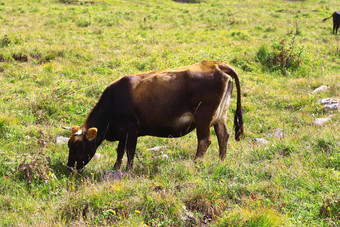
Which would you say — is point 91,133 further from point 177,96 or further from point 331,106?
point 331,106

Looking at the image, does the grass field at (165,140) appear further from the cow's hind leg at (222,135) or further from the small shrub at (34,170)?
the cow's hind leg at (222,135)

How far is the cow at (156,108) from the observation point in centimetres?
588

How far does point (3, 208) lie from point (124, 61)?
26.0 feet

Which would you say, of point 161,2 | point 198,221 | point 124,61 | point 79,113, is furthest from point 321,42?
point 161,2

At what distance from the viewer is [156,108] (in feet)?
19.6

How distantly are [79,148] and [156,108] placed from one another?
1.39m

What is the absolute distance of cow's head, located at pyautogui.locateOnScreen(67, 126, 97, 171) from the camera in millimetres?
5785

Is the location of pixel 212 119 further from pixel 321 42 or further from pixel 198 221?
pixel 321 42

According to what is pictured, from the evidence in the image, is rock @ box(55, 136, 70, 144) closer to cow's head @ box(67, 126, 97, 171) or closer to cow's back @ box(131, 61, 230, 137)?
cow's head @ box(67, 126, 97, 171)

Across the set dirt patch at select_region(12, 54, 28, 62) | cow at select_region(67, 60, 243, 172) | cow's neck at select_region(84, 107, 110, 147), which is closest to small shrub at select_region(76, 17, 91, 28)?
dirt patch at select_region(12, 54, 28, 62)

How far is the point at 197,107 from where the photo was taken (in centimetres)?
585

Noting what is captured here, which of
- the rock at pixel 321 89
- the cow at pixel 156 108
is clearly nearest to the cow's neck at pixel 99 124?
the cow at pixel 156 108

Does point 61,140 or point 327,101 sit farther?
point 327,101

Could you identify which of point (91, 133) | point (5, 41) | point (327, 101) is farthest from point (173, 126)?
point (5, 41)
